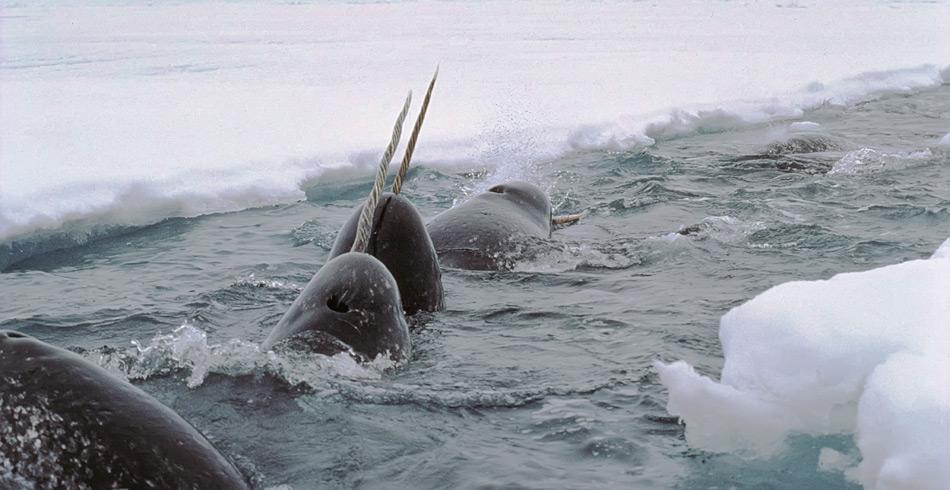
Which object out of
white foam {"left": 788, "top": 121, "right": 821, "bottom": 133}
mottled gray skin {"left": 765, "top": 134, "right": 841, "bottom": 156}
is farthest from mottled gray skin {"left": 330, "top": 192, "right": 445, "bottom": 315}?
white foam {"left": 788, "top": 121, "right": 821, "bottom": 133}

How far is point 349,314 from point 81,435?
1.65m

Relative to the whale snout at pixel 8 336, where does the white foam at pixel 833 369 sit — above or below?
below

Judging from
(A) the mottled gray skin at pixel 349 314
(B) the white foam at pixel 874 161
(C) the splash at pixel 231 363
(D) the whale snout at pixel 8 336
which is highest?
(D) the whale snout at pixel 8 336

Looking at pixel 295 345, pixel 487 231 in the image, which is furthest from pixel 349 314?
pixel 487 231

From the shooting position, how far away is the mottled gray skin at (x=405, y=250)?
498 cm

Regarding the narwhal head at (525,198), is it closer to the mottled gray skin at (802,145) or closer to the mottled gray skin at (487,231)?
the mottled gray skin at (487,231)

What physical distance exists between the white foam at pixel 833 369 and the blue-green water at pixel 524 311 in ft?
0.37

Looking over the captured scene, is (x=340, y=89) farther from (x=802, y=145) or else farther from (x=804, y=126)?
(x=802, y=145)

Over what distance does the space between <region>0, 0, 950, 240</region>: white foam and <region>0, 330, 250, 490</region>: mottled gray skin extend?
4477 millimetres

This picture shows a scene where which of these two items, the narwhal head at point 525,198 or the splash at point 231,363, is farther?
the narwhal head at point 525,198

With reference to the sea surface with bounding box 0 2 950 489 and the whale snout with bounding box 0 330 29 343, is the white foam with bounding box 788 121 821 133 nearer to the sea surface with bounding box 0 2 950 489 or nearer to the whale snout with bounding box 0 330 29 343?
the sea surface with bounding box 0 2 950 489

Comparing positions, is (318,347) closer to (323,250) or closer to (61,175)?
(323,250)

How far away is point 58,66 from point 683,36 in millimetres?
11528

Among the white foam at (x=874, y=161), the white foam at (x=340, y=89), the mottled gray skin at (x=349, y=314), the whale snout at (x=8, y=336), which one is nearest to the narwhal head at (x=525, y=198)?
the white foam at (x=340, y=89)
